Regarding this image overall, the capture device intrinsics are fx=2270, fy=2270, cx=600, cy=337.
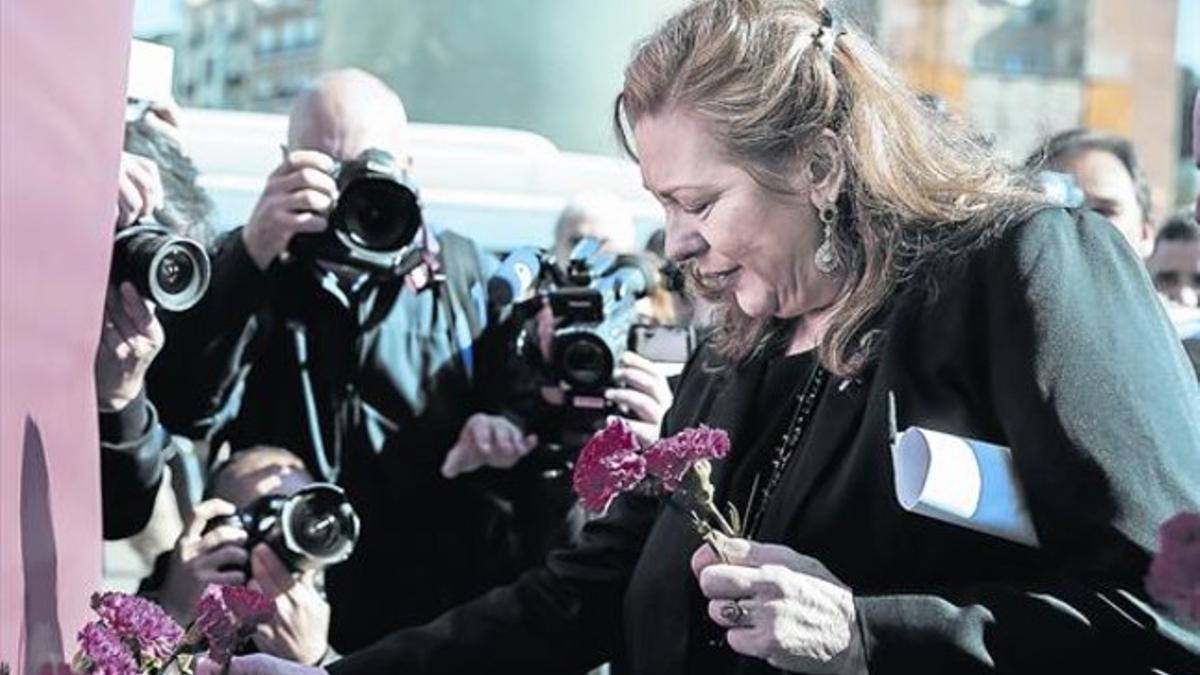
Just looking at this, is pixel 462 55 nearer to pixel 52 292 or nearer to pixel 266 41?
pixel 266 41

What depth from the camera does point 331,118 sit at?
389 cm

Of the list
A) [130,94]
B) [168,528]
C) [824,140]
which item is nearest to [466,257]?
[168,528]

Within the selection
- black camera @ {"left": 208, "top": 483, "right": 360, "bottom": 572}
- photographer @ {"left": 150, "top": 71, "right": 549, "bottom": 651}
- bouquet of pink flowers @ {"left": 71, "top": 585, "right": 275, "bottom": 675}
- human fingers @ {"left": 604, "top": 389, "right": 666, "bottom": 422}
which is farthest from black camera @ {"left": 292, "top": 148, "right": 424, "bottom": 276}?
bouquet of pink flowers @ {"left": 71, "top": 585, "right": 275, "bottom": 675}

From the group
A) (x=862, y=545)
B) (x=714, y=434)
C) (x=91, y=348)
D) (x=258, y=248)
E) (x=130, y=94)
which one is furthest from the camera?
(x=258, y=248)

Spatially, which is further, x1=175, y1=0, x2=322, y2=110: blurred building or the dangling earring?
x1=175, y1=0, x2=322, y2=110: blurred building

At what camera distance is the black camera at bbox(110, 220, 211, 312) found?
2.67m

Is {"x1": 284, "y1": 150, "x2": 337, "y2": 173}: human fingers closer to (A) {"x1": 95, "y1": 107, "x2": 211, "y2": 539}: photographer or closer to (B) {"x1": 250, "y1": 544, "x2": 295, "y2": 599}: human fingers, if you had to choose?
(A) {"x1": 95, "y1": 107, "x2": 211, "y2": 539}: photographer

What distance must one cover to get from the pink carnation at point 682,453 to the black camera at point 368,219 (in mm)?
1642

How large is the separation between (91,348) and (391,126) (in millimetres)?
1487

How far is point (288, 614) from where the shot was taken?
123 inches

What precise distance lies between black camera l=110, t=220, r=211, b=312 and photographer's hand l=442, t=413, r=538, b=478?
3.26ft

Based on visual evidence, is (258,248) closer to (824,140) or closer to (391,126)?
(391,126)

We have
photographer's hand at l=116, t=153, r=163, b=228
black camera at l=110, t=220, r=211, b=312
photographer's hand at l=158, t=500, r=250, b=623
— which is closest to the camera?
black camera at l=110, t=220, r=211, b=312

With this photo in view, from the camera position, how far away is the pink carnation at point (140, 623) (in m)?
1.97
